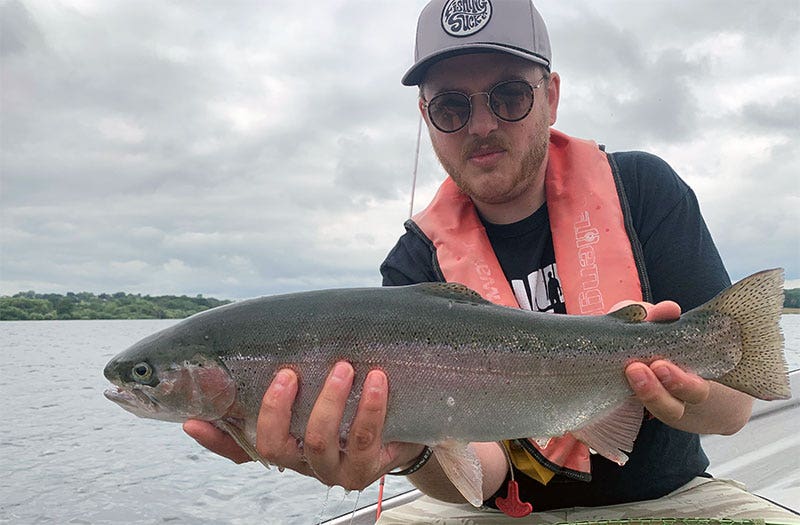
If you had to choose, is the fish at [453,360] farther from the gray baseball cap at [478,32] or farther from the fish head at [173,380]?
the gray baseball cap at [478,32]

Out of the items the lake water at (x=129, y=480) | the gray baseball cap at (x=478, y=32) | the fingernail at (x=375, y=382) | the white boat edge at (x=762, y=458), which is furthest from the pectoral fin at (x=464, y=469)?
the lake water at (x=129, y=480)

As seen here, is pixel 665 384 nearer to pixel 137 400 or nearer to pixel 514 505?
pixel 514 505

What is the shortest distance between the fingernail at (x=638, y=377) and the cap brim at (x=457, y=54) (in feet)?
6.40

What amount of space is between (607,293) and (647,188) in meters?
0.81

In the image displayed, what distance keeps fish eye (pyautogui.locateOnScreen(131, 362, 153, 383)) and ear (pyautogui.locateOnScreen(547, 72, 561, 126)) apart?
284cm

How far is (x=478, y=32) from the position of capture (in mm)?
3742

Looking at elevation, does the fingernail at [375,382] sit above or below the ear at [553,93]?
below

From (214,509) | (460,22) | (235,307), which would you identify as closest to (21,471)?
Answer: (214,509)

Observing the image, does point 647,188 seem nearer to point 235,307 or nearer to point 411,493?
point 235,307

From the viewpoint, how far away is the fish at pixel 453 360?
2695 millimetres

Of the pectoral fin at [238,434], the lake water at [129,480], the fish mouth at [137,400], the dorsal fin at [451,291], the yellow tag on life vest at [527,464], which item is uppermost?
the dorsal fin at [451,291]

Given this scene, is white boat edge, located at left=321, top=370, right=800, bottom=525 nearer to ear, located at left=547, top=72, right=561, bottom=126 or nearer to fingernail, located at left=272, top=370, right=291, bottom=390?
fingernail, located at left=272, top=370, right=291, bottom=390

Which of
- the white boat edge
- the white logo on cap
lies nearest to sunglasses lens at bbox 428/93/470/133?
the white logo on cap

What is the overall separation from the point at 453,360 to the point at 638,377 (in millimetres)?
768
